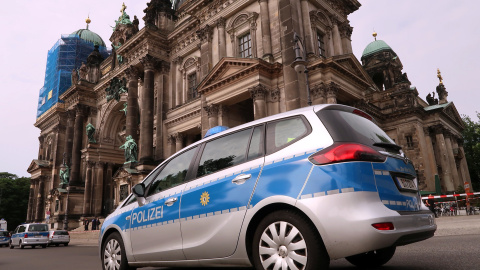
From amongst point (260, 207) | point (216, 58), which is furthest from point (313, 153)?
A: point (216, 58)

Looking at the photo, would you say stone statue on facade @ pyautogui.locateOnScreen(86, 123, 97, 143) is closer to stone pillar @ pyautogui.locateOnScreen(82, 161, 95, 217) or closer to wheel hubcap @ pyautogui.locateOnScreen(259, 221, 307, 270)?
stone pillar @ pyautogui.locateOnScreen(82, 161, 95, 217)

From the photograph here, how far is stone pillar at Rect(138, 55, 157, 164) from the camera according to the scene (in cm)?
2705

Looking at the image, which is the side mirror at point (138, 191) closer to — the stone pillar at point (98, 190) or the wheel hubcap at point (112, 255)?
the wheel hubcap at point (112, 255)

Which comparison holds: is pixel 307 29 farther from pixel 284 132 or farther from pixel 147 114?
pixel 284 132

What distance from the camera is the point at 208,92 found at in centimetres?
2303

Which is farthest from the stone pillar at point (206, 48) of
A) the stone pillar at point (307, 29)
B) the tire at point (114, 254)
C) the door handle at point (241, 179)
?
the door handle at point (241, 179)

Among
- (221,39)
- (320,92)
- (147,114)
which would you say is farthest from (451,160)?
(147,114)

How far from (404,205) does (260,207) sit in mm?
1477

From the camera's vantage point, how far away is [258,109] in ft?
65.2

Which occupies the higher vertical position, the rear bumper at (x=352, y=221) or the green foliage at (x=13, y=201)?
the green foliage at (x=13, y=201)

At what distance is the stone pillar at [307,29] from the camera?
68.1ft

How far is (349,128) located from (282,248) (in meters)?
1.42

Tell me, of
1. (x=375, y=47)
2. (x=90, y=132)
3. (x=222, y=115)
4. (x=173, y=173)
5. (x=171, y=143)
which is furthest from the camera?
(x=375, y=47)

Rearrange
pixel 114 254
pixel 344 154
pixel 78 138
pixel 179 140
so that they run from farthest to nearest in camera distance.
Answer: pixel 78 138, pixel 179 140, pixel 114 254, pixel 344 154
